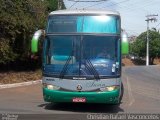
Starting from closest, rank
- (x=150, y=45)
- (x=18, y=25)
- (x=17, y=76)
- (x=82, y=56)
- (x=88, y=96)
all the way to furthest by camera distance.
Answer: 1. (x=88, y=96)
2. (x=82, y=56)
3. (x=18, y=25)
4. (x=17, y=76)
5. (x=150, y=45)

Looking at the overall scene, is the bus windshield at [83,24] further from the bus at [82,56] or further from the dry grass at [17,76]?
the dry grass at [17,76]

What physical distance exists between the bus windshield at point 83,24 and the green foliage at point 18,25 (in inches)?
419

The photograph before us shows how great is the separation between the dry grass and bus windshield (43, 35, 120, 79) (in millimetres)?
10496

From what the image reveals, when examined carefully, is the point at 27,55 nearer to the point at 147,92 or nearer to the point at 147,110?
the point at 147,92

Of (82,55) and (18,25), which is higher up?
(18,25)

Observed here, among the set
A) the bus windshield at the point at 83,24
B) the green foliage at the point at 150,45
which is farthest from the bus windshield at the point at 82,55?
the green foliage at the point at 150,45

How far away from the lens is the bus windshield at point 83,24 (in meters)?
15.1

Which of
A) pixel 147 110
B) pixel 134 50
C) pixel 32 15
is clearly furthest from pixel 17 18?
pixel 134 50

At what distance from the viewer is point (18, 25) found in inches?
1075

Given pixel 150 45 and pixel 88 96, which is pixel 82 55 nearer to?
pixel 88 96

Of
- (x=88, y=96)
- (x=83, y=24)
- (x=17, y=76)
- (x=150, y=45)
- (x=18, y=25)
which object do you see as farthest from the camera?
(x=150, y=45)

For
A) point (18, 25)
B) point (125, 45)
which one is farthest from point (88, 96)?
point (18, 25)

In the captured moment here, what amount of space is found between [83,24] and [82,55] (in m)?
1.09

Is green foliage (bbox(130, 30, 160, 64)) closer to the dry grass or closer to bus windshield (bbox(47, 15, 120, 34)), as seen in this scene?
the dry grass
